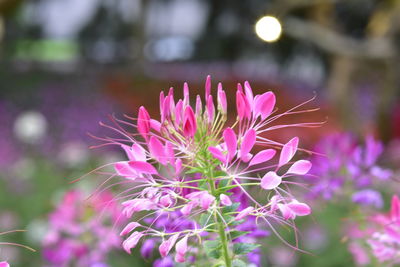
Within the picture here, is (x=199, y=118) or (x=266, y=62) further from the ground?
(x=199, y=118)

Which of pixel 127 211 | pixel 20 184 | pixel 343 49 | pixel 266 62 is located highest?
pixel 127 211

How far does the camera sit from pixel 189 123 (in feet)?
2.34

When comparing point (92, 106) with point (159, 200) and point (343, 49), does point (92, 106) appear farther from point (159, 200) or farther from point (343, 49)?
point (159, 200)

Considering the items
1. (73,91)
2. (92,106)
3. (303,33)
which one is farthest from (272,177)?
(73,91)

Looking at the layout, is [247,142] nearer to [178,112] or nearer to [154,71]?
[178,112]

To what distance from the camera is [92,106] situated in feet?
28.7

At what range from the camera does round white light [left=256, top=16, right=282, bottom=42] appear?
1135mm

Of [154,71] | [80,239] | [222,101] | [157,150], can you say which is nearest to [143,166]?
[157,150]

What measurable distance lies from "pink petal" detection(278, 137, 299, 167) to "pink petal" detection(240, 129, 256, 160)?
4 cm

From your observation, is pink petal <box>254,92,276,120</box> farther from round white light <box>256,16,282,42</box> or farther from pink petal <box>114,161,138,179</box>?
round white light <box>256,16,282,42</box>

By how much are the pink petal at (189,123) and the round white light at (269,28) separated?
0.46 metres

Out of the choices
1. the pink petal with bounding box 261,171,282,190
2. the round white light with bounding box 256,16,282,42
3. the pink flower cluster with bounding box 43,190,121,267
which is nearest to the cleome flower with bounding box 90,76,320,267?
the pink petal with bounding box 261,171,282,190

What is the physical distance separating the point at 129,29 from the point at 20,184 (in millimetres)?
11967

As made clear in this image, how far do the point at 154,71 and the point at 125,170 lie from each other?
12097 mm
